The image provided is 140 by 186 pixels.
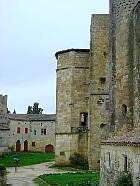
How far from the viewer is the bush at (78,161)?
39.4 meters

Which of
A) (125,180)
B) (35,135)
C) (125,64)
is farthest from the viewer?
(35,135)

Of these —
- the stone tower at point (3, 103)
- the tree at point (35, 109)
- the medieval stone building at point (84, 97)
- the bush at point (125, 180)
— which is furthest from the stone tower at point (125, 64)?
the tree at point (35, 109)

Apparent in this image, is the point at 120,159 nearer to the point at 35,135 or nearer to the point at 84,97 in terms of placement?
the point at 84,97

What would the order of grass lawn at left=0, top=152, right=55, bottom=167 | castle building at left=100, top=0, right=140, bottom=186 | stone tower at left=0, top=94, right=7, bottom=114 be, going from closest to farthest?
castle building at left=100, top=0, right=140, bottom=186 → grass lawn at left=0, top=152, right=55, bottom=167 → stone tower at left=0, top=94, right=7, bottom=114

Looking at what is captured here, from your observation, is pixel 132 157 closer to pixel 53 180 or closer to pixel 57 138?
pixel 53 180

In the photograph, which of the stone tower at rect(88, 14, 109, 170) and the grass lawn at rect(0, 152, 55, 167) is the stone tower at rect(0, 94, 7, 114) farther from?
the stone tower at rect(88, 14, 109, 170)

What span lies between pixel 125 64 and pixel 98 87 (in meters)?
8.67

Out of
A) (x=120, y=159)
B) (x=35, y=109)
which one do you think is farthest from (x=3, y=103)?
(x=120, y=159)

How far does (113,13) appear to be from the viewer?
31.0 meters

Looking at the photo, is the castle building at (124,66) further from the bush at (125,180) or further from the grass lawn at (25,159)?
the grass lawn at (25,159)

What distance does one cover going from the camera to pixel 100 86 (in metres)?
37.9

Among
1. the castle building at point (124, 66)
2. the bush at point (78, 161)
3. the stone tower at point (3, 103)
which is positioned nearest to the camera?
the castle building at point (124, 66)

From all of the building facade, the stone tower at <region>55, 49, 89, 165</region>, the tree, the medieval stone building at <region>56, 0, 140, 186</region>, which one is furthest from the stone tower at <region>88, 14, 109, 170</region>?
the tree

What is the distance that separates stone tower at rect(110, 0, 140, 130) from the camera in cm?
2827
